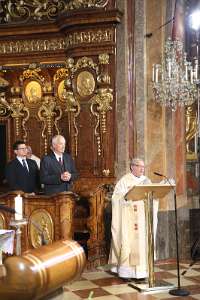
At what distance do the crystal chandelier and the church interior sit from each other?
0.02 metres

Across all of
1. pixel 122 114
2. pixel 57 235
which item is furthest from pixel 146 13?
pixel 57 235

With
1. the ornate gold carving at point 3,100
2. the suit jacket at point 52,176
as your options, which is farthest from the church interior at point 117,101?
the ornate gold carving at point 3,100

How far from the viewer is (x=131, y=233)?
7.48 meters

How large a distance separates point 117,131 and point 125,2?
205 cm

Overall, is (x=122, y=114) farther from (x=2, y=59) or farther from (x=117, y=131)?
(x=2, y=59)

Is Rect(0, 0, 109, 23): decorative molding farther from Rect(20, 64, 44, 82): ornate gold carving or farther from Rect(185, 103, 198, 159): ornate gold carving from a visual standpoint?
Rect(185, 103, 198, 159): ornate gold carving

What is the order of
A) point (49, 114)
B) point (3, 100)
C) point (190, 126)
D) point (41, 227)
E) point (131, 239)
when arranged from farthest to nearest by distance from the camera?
point (3, 100), point (49, 114), point (190, 126), point (41, 227), point (131, 239)

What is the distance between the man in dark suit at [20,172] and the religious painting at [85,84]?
1.48 m

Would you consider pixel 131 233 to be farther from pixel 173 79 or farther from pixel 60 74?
pixel 60 74

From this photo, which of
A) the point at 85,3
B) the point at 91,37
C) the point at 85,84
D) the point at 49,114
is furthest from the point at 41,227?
the point at 85,3

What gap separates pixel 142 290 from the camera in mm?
6840

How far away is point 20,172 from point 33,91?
281cm

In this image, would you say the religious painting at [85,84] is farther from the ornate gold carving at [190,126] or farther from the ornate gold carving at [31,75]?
the ornate gold carving at [190,126]

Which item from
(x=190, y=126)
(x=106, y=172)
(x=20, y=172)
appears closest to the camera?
(x=20, y=172)
